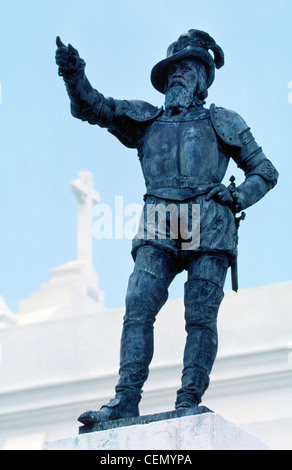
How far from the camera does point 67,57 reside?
674 centimetres

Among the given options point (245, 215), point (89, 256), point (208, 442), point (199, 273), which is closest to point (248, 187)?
point (245, 215)

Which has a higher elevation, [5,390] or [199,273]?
[5,390]

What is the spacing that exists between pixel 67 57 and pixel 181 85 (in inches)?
35.3

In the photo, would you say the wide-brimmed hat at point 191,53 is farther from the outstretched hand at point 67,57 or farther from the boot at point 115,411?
the boot at point 115,411

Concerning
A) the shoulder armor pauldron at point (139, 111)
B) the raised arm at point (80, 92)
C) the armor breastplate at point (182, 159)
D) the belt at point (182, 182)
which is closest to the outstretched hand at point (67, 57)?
the raised arm at point (80, 92)

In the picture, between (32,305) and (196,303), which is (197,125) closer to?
(196,303)

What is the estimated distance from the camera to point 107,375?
1498 centimetres

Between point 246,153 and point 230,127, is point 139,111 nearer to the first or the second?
point 230,127

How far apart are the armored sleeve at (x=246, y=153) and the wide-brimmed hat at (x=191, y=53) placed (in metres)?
0.39

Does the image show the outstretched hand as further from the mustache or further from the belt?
the belt
